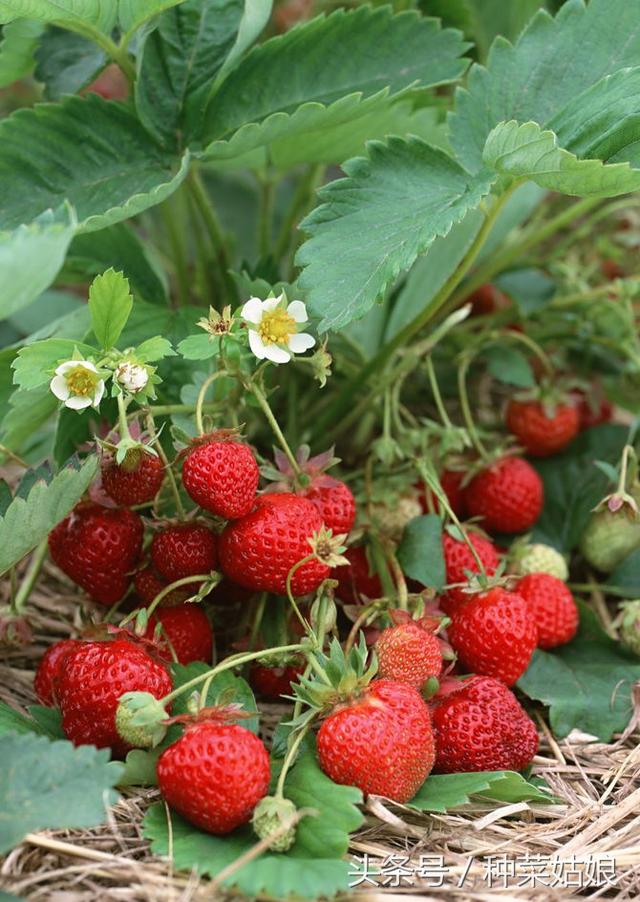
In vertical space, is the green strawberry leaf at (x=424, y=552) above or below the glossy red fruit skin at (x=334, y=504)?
below

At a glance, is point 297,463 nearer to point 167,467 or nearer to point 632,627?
point 167,467

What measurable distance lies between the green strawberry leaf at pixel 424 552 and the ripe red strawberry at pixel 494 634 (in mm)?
54

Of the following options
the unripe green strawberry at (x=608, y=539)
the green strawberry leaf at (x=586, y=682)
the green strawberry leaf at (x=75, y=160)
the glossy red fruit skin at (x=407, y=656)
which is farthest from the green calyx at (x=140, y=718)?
the unripe green strawberry at (x=608, y=539)

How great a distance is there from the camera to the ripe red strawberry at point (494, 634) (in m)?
1.03

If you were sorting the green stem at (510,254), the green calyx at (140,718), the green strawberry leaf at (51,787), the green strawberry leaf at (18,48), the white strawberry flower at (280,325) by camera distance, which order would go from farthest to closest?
the green stem at (510,254), the green strawberry leaf at (18,48), the white strawberry flower at (280,325), the green calyx at (140,718), the green strawberry leaf at (51,787)

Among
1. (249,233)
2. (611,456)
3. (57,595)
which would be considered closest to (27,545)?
(57,595)

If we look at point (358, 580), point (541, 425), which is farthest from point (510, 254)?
point (358, 580)

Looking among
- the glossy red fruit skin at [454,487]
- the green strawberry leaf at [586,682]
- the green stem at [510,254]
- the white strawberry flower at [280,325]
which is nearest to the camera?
the white strawberry flower at [280,325]

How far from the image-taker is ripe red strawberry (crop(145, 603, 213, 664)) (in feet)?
3.33

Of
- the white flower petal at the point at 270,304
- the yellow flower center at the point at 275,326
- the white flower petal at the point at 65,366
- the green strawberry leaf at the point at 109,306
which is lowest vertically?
the yellow flower center at the point at 275,326

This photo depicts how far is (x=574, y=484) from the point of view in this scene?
1.41 m

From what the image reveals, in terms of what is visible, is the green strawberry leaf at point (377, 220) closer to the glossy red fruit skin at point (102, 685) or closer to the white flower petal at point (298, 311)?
the white flower petal at point (298, 311)

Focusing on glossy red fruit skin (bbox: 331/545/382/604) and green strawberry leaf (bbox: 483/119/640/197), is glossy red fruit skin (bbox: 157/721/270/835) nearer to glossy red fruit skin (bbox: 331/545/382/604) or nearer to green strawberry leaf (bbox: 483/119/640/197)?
glossy red fruit skin (bbox: 331/545/382/604)

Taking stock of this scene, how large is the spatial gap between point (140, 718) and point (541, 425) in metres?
0.78
